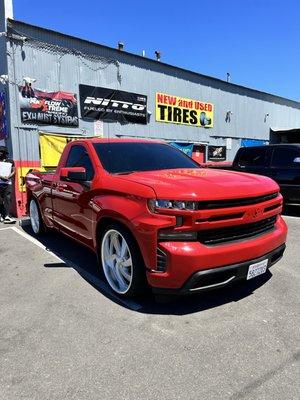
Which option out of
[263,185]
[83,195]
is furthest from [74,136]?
[263,185]

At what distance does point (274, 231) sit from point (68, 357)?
2530 mm

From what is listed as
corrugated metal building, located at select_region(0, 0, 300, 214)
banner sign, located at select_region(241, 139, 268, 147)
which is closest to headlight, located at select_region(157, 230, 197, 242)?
corrugated metal building, located at select_region(0, 0, 300, 214)

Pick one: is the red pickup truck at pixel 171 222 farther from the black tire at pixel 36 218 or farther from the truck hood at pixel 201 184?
the black tire at pixel 36 218

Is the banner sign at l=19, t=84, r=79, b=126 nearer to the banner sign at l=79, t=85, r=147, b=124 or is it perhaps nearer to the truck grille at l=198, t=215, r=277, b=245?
the banner sign at l=79, t=85, r=147, b=124

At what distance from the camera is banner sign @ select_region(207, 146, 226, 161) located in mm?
17203

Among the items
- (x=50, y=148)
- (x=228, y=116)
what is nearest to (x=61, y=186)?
(x=50, y=148)

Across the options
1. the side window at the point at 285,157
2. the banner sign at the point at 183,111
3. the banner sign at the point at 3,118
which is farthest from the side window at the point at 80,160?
the banner sign at the point at 183,111

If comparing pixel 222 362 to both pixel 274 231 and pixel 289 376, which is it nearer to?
pixel 289 376

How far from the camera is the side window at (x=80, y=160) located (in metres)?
5.01

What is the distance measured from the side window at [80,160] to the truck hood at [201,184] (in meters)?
0.74

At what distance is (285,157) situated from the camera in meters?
10.1

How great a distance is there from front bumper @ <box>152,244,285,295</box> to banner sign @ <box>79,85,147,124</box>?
9.39m

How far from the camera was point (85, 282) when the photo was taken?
4977 millimetres

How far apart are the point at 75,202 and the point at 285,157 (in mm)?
6769
